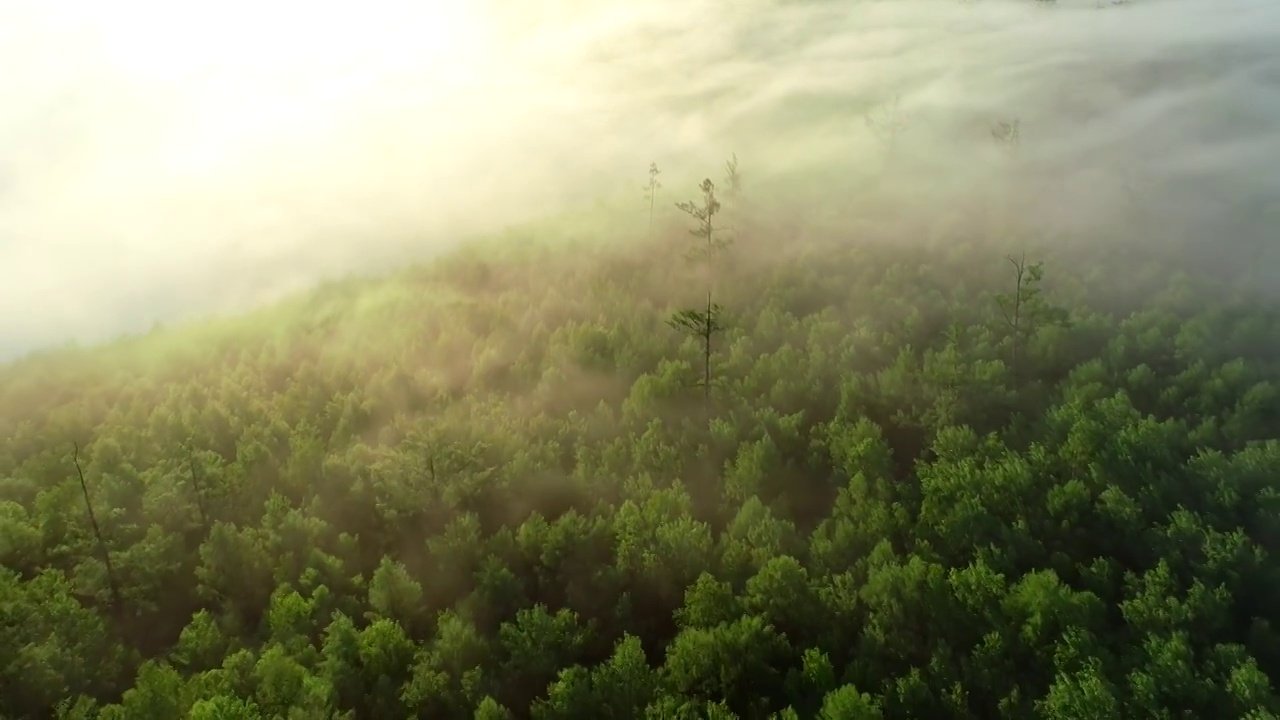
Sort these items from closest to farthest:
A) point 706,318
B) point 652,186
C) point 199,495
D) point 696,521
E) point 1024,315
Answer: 1. point 696,521
2. point 199,495
3. point 706,318
4. point 1024,315
5. point 652,186

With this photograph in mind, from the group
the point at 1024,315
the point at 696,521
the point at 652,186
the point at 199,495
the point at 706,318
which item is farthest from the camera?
the point at 652,186

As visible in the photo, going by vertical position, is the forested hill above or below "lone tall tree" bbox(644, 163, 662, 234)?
below

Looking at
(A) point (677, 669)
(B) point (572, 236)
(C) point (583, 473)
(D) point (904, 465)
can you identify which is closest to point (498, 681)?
(A) point (677, 669)

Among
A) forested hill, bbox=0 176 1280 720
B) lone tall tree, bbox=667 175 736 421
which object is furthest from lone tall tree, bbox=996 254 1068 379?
lone tall tree, bbox=667 175 736 421

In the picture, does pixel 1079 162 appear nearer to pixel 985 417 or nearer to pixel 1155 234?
pixel 1155 234

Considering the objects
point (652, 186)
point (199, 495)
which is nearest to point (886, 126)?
point (652, 186)

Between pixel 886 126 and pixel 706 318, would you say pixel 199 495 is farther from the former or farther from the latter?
pixel 886 126

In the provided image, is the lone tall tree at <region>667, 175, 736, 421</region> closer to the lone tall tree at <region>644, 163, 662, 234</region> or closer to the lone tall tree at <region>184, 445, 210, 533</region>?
the lone tall tree at <region>644, 163, 662, 234</region>

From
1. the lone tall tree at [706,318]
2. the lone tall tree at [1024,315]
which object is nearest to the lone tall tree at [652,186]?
the lone tall tree at [706,318]
